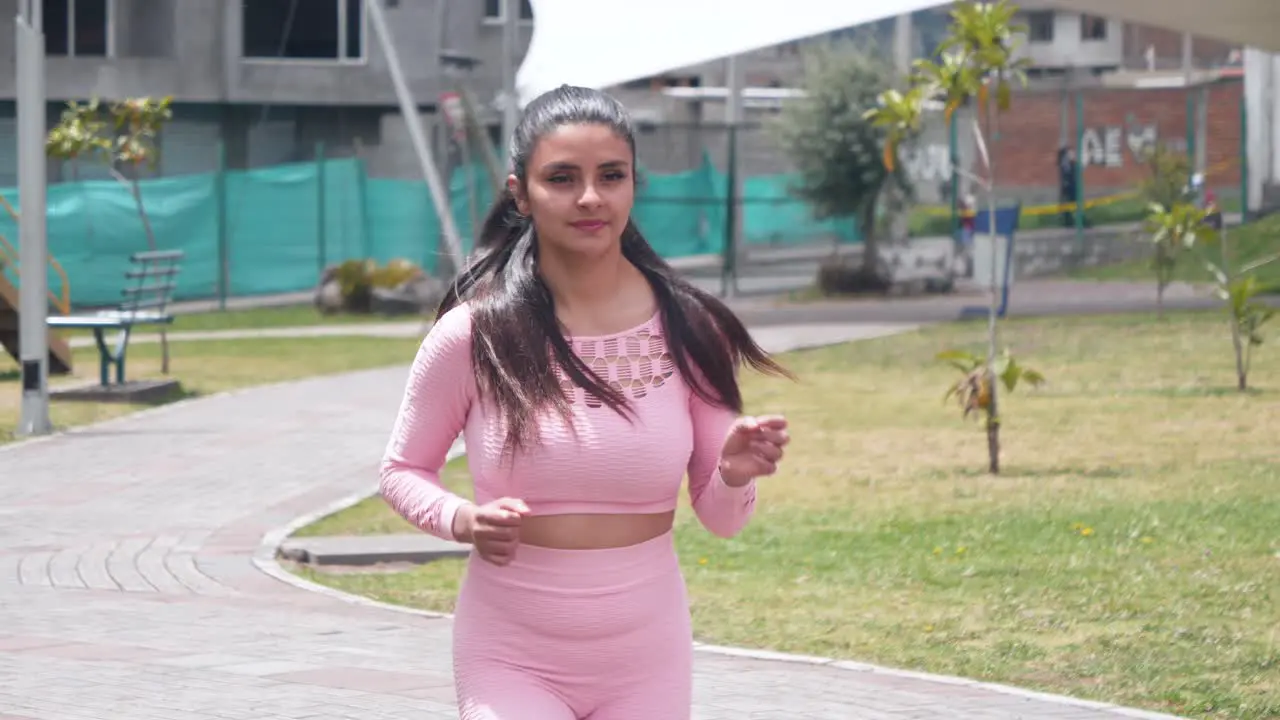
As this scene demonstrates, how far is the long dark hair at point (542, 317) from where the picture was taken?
3.48m

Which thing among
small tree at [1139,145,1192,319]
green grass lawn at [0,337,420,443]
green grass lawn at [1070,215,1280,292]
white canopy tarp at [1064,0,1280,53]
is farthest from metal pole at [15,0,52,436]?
green grass lawn at [1070,215,1280,292]

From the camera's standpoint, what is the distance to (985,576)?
30.7ft

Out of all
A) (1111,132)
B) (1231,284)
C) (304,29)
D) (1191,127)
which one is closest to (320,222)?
(304,29)

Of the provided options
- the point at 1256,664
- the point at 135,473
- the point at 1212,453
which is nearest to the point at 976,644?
the point at 1256,664

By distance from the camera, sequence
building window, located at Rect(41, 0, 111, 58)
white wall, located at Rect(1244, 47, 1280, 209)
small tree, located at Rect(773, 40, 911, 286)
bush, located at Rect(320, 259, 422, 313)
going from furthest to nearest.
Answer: building window, located at Rect(41, 0, 111, 58) → white wall, located at Rect(1244, 47, 1280, 209) → small tree, located at Rect(773, 40, 911, 286) → bush, located at Rect(320, 259, 422, 313)

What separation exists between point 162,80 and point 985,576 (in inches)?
1378

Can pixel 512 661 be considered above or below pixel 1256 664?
above

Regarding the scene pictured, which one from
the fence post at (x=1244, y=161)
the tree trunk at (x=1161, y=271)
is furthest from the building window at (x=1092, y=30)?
the tree trunk at (x=1161, y=271)

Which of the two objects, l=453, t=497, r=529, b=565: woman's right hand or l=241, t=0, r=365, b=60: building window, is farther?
l=241, t=0, r=365, b=60: building window

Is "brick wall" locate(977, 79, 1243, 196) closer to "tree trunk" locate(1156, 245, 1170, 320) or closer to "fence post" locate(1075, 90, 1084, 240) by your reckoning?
"fence post" locate(1075, 90, 1084, 240)

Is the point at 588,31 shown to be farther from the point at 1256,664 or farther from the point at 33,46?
the point at 33,46

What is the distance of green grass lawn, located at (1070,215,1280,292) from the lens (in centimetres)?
3216

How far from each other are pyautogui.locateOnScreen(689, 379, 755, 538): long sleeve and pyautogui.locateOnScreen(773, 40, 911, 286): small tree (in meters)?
30.6

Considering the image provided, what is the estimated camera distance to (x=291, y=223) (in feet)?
112
